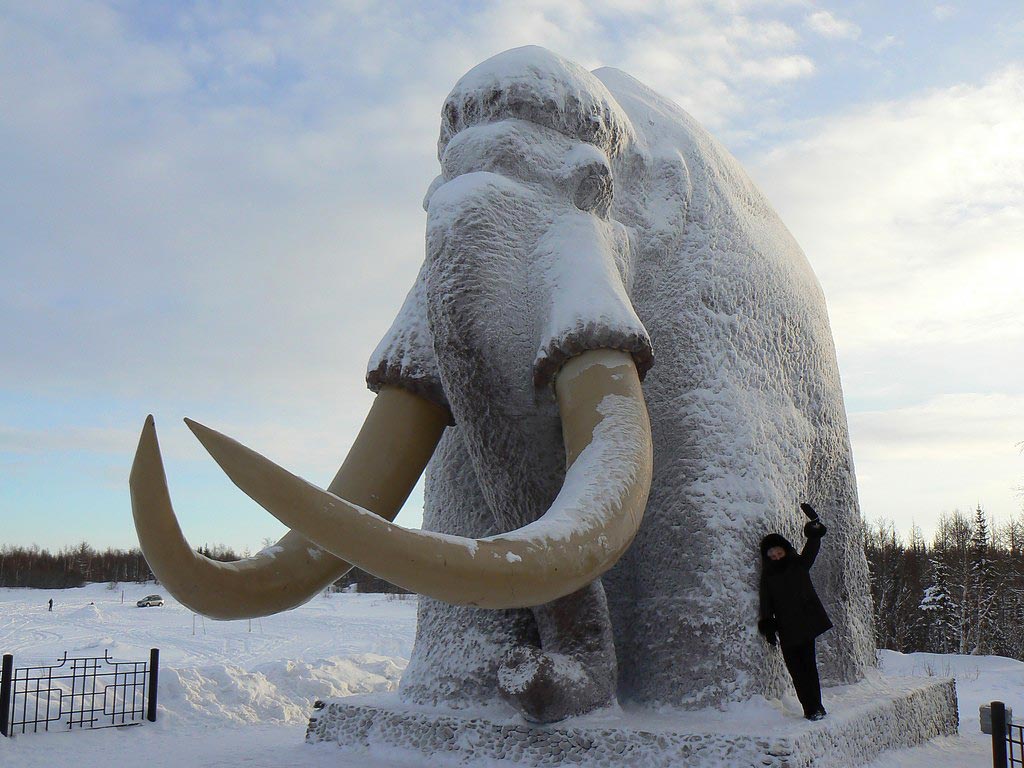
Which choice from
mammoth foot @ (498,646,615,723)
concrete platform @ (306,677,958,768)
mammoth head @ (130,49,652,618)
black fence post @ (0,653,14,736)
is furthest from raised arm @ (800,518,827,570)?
black fence post @ (0,653,14,736)

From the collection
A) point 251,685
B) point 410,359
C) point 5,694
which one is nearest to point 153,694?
point 5,694

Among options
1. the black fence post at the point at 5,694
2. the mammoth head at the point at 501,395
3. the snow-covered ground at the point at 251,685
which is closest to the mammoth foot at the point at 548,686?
the mammoth head at the point at 501,395

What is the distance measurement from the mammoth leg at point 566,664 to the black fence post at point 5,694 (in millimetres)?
4020

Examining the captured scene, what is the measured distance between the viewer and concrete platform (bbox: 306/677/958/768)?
9.29 feet

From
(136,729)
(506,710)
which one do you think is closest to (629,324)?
(506,710)

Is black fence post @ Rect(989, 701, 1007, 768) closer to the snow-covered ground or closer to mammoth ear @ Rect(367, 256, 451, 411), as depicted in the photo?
the snow-covered ground

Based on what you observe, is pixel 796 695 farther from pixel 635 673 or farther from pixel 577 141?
pixel 577 141

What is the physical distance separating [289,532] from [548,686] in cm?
103

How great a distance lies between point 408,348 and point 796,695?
197 cm

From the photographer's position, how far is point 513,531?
2270 millimetres

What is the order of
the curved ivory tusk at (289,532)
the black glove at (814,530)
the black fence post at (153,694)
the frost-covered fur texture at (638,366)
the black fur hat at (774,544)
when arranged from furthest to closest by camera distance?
the black fence post at (153,694) < the black glove at (814,530) < the black fur hat at (774,544) < the frost-covered fur texture at (638,366) < the curved ivory tusk at (289,532)

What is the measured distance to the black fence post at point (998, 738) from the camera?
352 cm

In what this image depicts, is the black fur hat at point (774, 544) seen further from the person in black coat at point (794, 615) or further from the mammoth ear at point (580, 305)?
the mammoth ear at point (580, 305)

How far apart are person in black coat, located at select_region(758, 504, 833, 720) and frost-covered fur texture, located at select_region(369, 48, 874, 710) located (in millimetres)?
72
